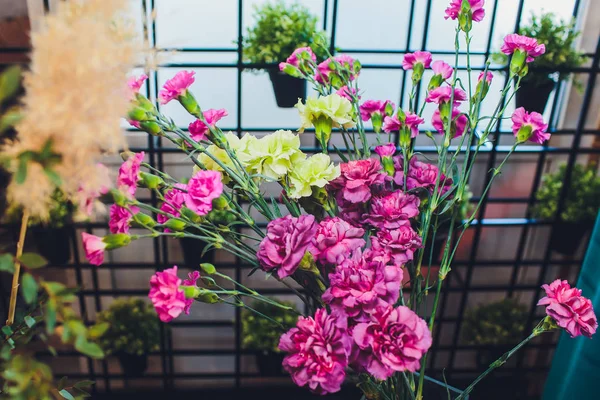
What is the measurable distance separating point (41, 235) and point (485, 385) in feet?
5.65

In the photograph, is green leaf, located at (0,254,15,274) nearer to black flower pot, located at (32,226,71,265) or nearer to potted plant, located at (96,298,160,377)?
black flower pot, located at (32,226,71,265)

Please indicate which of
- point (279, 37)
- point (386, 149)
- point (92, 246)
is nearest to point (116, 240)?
point (92, 246)

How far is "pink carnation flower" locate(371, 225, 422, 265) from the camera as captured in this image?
2.36 feet

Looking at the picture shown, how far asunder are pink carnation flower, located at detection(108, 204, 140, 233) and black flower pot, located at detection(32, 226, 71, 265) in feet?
4.16

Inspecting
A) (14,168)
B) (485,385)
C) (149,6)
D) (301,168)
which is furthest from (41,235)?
(485,385)

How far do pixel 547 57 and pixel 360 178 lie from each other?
127cm

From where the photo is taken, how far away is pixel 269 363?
2.16m

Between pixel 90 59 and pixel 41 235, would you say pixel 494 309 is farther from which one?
pixel 90 59

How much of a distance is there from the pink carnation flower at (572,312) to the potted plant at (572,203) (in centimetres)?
135

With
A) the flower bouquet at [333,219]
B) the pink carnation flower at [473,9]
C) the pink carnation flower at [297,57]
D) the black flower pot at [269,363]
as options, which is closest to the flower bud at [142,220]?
the flower bouquet at [333,219]

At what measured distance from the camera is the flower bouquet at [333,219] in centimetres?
64

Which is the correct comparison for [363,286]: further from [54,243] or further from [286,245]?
[54,243]

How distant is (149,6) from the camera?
1722 millimetres

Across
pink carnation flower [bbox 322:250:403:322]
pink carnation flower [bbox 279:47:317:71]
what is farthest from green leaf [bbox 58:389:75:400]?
pink carnation flower [bbox 279:47:317:71]
